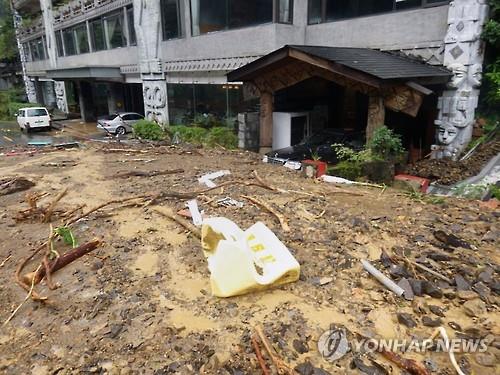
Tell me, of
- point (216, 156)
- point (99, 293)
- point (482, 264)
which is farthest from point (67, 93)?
point (482, 264)

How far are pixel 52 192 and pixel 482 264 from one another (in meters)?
8.99

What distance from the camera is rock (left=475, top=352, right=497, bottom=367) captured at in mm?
3449

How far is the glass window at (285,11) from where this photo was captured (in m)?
13.6

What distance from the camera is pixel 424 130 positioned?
12336 mm

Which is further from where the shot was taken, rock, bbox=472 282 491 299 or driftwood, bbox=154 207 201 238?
driftwood, bbox=154 207 201 238

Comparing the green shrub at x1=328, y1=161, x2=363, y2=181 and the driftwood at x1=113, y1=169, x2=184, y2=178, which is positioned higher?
the green shrub at x1=328, y1=161, x2=363, y2=181

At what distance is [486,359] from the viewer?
11.4 ft

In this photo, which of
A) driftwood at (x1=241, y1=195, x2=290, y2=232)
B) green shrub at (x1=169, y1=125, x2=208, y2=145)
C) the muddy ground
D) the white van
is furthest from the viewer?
the white van

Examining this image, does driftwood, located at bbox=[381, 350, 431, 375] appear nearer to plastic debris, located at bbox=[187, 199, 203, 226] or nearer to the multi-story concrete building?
plastic debris, located at bbox=[187, 199, 203, 226]

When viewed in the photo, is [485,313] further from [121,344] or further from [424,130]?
[424,130]

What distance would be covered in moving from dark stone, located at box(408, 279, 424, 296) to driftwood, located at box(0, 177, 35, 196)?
9.31m

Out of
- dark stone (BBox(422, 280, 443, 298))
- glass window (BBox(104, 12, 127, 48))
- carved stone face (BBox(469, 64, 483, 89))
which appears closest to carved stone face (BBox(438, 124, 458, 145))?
carved stone face (BBox(469, 64, 483, 89))

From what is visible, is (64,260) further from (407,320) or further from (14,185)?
(14,185)

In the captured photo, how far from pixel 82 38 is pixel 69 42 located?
131 inches
